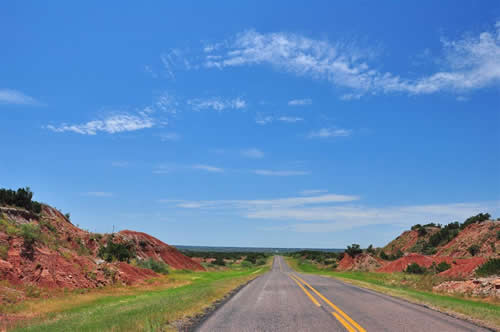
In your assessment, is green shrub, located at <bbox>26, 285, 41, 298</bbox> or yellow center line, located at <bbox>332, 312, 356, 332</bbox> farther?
green shrub, located at <bbox>26, 285, 41, 298</bbox>

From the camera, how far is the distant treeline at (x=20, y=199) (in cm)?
2817

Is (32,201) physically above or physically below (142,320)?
above

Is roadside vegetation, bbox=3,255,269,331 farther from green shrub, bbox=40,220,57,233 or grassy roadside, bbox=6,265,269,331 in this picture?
green shrub, bbox=40,220,57,233

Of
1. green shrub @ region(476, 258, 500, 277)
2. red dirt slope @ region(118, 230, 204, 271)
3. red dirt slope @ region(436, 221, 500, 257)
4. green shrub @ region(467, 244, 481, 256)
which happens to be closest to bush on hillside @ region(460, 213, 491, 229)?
red dirt slope @ region(436, 221, 500, 257)

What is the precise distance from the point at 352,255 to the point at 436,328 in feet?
225

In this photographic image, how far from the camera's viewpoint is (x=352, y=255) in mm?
73438

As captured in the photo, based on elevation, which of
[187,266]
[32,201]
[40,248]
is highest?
[32,201]

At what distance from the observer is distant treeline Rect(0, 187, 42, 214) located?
28172 millimetres

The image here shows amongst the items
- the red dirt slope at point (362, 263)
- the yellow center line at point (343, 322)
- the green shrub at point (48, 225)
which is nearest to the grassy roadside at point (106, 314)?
the yellow center line at point (343, 322)

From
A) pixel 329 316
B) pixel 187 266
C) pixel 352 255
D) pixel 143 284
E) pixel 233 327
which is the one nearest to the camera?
pixel 233 327

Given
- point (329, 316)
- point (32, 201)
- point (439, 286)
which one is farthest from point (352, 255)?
point (329, 316)

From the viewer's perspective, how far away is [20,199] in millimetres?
29250

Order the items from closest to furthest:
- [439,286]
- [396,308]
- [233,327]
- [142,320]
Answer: [233,327]
[142,320]
[396,308]
[439,286]

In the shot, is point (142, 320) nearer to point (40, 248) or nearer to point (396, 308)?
point (396, 308)
